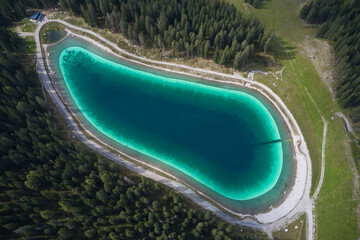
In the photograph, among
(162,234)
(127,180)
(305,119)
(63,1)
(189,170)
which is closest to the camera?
A: (162,234)

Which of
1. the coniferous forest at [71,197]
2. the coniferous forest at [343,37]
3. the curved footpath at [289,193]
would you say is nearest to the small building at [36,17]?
the curved footpath at [289,193]

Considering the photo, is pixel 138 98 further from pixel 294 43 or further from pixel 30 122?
pixel 294 43

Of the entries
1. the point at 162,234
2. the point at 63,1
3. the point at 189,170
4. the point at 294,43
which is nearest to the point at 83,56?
the point at 63,1

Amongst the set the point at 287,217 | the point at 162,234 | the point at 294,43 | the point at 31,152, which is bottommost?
the point at 287,217

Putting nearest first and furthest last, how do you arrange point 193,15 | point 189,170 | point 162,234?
point 162,234, point 189,170, point 193,15

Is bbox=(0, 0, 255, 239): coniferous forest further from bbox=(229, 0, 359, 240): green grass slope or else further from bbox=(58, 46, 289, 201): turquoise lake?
bbox=(229, 0, 359, 240): green grass slope

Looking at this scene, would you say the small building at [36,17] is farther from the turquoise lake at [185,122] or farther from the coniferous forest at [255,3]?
the coniferous forest at [255,3]

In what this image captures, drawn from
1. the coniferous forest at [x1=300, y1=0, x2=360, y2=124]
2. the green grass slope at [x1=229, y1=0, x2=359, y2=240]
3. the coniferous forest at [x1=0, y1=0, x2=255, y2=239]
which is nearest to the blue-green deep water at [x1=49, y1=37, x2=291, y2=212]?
the green grass slope at [x1=229, y1=0, x2=359, y2=240]

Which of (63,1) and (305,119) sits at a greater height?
(63,1)
